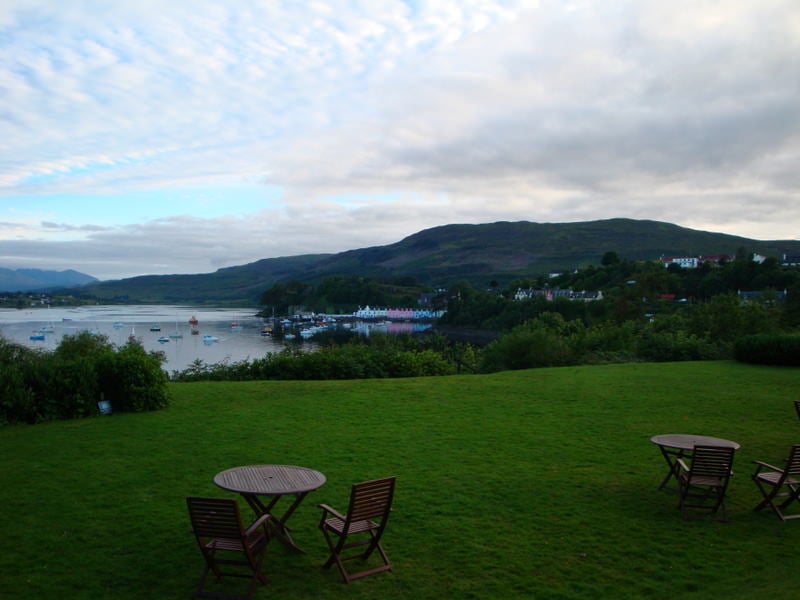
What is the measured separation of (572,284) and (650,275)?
33.1 metres

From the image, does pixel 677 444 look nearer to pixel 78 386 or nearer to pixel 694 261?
pixel 78 386

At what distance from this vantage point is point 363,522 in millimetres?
5758

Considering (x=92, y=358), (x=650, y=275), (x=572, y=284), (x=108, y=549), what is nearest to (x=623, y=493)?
(x=108, y=549)

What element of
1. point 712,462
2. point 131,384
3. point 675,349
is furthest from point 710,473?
point 675,349

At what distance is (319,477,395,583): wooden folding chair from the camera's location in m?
5.43

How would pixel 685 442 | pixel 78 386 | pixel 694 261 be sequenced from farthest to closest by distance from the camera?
1. pixel 694 261
2. pixel 78 386
3. pixel 685 442

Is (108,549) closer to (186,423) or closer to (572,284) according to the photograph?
(186,423)

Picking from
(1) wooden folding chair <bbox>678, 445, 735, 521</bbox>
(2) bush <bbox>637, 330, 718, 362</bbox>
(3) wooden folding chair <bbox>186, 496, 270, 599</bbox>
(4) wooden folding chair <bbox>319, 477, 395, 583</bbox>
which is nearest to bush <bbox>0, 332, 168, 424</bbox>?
(3) wooden folding chair <bbox>186, 496, 270, 599</bbox>

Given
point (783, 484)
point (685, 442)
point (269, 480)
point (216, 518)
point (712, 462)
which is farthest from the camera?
point (685, 442)

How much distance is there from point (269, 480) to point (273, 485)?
0.19 meters

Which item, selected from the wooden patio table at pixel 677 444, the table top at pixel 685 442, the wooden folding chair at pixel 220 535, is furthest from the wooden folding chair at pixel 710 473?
the wooden folding chair at pixel 220 535

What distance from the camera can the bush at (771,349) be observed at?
2045 cm

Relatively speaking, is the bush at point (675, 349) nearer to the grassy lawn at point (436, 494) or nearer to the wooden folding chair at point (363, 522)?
the grassy lawn at point (436, 494)

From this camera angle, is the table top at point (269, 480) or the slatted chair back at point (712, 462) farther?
the slatted chair back at point (712, 462)
